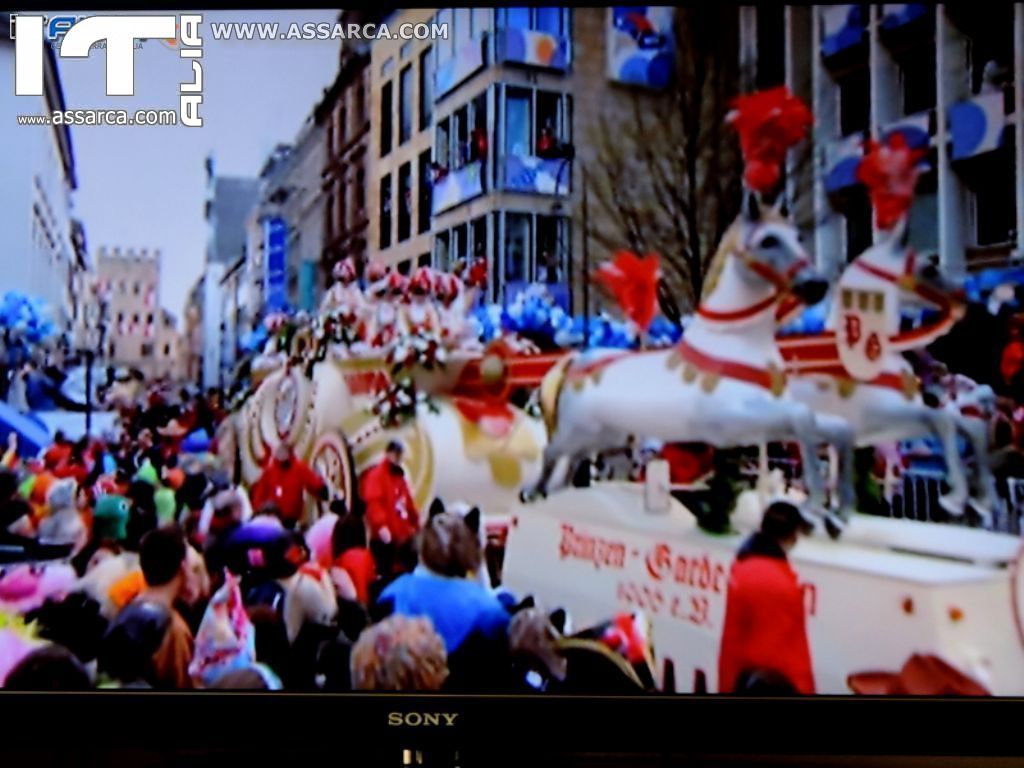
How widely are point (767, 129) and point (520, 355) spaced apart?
0.59 m

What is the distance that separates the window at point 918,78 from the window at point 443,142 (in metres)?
0.82

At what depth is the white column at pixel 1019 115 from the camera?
1944 millimetres

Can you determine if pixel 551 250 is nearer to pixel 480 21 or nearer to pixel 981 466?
pixel 480 21

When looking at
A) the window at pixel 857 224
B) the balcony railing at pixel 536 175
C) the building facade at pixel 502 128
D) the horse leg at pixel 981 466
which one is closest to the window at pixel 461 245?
the building facade at pixel 502 128

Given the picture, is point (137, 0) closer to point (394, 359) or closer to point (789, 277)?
point (394, 359)

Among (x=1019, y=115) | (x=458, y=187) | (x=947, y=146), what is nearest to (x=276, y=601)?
(x=458, y=187)

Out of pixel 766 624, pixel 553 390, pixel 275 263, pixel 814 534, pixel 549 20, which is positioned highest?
pixel 549 20

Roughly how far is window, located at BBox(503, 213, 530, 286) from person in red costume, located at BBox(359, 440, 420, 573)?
1.20 ft

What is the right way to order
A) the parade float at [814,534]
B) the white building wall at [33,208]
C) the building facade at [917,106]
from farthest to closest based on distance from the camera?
the white building wall at [33,208] < the building facade at [917,106] < the parade float at [814,534]

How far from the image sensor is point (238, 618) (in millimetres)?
1933

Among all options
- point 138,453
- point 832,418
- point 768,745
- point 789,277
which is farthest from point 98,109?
point 768,745

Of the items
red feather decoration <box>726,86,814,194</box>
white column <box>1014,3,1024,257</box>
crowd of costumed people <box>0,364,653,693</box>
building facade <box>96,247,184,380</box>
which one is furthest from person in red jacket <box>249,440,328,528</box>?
white column <box>1014,3,1024,257</box>

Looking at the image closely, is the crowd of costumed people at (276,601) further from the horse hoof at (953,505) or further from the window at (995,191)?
the window at (995,191)

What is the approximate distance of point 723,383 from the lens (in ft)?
6.38
